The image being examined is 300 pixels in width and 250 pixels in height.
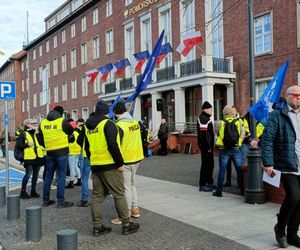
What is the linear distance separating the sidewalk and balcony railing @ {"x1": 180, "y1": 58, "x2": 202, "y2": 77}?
599 inches

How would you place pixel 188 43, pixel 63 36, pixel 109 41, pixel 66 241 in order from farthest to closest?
pixel 63 36
pixel 109 41
pixel 188 43
pixel 66 241

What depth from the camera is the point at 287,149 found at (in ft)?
16.0

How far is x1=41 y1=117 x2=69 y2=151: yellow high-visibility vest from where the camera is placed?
804 cm

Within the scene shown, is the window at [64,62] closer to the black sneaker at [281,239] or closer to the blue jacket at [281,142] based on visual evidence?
the blue jacket at [281,142]

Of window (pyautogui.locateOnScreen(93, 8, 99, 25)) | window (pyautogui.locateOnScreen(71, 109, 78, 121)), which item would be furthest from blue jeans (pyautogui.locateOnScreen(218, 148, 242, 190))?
window (pyautogui.locateOnScreen(71, 109, 78, 121))

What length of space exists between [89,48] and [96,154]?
35.8 meters

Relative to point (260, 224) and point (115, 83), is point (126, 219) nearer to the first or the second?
point (260, 224)

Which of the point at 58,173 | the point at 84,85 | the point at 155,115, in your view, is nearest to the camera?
the point at 58,173

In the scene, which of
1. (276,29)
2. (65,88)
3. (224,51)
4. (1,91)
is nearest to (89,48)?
(65,88)

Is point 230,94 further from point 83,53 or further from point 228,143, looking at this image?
point 83,53

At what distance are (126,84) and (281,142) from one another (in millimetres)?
27441

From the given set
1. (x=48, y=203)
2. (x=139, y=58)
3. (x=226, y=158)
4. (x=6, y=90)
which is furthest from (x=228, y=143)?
(x=139, y=58)

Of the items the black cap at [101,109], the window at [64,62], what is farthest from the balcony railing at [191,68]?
the window at [64,62]

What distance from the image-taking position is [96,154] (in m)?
5.89
